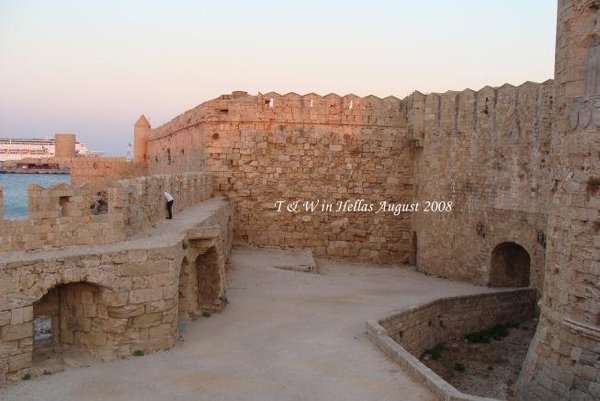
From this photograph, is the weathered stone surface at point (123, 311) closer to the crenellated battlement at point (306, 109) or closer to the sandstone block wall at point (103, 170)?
the crenellated battlement at point (306, 109)

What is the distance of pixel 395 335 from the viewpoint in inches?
412

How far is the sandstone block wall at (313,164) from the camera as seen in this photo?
17.0 m

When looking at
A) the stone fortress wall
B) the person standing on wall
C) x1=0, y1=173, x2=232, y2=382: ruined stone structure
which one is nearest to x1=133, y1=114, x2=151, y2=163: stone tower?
the stone fortress wall

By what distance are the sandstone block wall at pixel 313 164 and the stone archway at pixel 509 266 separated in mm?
3546

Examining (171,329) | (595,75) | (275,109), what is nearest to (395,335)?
(171,329)

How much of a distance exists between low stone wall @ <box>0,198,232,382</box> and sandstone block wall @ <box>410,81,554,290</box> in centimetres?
837

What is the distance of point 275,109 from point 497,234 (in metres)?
7.19

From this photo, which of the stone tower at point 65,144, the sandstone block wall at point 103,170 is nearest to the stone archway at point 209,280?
the sandstone block wall at point 103,170

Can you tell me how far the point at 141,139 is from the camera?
34281 millimetres

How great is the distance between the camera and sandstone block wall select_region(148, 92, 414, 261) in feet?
55.9

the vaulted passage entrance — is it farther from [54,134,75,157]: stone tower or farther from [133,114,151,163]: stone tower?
[54,134,75,157]: stone tower

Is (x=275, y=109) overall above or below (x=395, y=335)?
above

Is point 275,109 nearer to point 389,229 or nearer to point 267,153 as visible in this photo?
point 267,153

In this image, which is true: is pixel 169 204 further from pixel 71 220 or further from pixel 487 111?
pixel 487 111
